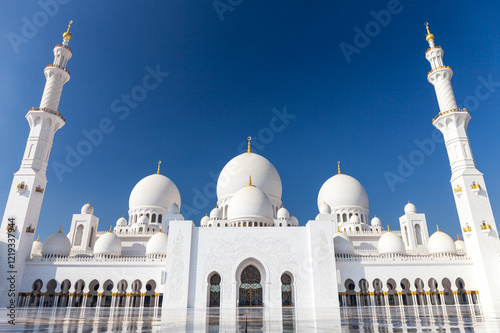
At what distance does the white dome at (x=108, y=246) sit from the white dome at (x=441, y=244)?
22.2 m

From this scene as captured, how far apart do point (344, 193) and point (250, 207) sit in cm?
1120

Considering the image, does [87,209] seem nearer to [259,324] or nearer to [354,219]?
[354,219]

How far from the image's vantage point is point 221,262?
63.0 ft

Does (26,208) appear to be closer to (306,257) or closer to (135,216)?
(135,216)

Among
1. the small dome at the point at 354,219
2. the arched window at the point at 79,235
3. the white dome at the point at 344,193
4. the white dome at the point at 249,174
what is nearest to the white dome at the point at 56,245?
the arched window at the point at 79,235

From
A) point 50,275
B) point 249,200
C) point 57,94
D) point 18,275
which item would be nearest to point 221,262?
point 249,200

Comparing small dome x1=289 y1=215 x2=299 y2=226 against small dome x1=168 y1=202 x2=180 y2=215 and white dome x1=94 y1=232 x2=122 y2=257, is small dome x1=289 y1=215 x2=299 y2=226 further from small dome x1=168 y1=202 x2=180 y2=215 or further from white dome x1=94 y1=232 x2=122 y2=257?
white dome x1=94 y1=232 x2=122 y2=257

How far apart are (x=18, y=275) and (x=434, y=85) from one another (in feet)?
105

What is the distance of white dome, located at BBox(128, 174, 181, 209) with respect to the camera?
94.3 feet

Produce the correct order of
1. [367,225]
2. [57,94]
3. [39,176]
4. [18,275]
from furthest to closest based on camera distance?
[367,225]
[57,94]
[39,176]
[18,275]

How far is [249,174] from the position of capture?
27016 millimetres

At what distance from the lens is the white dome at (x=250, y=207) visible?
72.0 ft

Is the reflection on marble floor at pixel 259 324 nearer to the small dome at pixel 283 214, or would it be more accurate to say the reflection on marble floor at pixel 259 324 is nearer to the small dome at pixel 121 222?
the small dome at pixel 283 214

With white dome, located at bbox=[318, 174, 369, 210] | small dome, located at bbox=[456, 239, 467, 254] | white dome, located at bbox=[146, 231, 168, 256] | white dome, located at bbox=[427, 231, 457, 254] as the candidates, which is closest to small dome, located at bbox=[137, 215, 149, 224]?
white dome, located at bbox=[146, 231, 168, 256]
